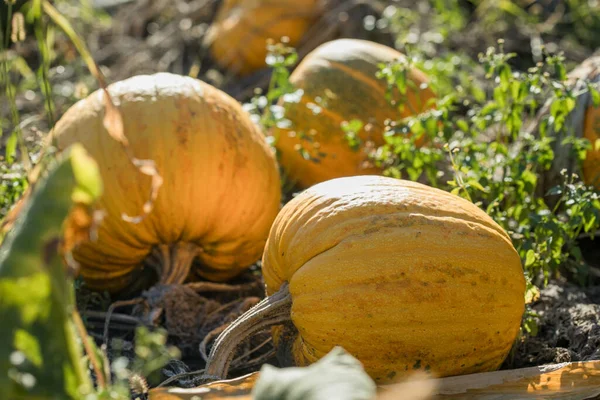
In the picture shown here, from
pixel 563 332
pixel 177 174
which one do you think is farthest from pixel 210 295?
pixel 563 332

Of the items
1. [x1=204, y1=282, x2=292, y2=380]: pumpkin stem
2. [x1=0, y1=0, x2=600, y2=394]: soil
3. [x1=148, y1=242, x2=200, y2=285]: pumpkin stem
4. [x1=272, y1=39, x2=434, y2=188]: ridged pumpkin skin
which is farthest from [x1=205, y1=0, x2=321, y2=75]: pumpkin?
[x1=204, y1=282, x2=292, y2=380]: pumpkin stem

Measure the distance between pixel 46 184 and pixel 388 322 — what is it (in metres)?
1.13

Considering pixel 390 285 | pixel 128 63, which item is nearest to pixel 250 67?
pixel 128 63

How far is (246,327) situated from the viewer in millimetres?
2418

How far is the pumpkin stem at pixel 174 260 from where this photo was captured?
9.98 ft

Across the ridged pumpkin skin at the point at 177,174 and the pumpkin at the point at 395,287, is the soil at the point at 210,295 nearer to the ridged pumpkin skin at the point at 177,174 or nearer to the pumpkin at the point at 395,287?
the ridged pumpkin skin at the point at 177,174

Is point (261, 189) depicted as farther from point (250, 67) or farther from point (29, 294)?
point (250, 67)

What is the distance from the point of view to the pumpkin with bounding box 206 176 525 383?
2.24 meters

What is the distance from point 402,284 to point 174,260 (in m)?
1.11

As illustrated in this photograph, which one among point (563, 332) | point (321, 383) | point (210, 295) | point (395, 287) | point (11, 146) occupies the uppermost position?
point (321, 383)

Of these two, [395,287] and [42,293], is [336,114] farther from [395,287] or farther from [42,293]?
[42,293]

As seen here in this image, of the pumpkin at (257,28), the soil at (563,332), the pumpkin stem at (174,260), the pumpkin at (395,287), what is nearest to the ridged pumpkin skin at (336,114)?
the pumpkin stem at (174,260)

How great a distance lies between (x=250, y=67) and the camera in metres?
5.75

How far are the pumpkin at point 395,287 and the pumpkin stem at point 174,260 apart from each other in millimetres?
676
